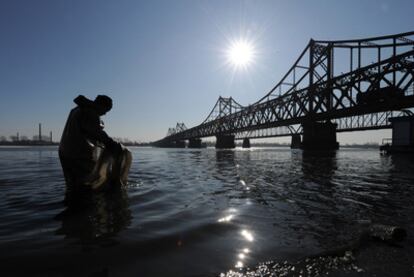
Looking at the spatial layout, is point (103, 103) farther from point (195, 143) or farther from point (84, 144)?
point (195, 143)

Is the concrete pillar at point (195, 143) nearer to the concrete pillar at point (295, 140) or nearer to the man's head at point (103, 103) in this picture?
the concrete pillar at point (295, 140)

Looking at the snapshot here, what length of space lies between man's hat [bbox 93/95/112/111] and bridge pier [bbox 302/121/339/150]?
47.4 meters

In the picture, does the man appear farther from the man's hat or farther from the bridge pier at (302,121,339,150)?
the bridge pier at (302,121,339,150)

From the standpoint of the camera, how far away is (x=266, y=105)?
215 feet

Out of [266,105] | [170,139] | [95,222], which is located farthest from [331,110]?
[170,139]

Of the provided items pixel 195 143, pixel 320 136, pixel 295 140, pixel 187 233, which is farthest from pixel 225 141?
pixel 187 233

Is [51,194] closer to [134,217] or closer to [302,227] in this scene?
[134,217]

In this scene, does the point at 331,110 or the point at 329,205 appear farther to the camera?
the point at 331,110

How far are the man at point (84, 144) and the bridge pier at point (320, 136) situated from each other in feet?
156

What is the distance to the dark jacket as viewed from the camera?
5066 mm

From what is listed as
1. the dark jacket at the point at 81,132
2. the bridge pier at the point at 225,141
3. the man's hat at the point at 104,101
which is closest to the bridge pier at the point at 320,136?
the bridge pier at the point at 225,141

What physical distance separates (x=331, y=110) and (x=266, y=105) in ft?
73.4

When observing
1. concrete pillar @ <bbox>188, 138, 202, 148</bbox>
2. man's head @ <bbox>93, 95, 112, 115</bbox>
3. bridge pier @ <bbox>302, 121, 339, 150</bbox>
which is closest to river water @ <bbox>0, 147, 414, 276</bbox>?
man's head @ <bbox>93, 95, 112, 115</bbox>

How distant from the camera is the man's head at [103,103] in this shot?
540 centimetres
